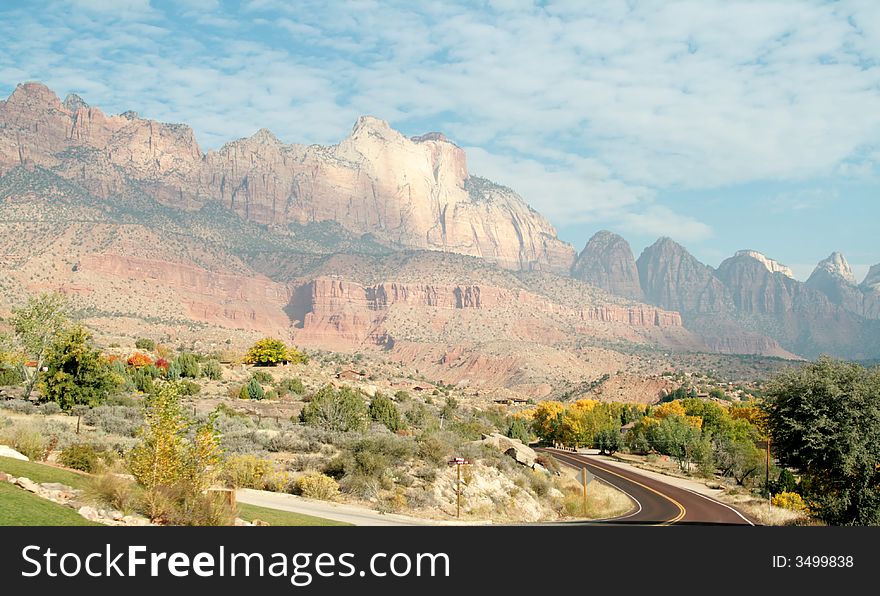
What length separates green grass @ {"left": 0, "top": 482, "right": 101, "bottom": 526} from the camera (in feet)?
41.0

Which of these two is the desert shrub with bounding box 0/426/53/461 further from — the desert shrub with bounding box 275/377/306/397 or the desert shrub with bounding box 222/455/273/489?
the desert shrub with bounding box 275/377/306/397

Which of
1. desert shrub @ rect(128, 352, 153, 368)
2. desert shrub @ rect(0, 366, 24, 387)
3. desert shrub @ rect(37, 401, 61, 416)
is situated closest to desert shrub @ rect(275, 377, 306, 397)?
desert shrub @ rect(128, 352, 153, 368)

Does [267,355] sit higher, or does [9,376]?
[267,355]

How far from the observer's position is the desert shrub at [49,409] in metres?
36.9

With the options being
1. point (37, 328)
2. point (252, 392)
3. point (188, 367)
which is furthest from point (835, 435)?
point (188, 367)

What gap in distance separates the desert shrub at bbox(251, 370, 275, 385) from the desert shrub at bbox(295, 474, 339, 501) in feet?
143

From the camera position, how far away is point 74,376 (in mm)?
41156

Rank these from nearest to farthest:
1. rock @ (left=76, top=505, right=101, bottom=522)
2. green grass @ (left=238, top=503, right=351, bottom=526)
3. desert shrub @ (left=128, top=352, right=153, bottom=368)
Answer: rock @ (left=76, top=505, right=101, bottom=522), green grass @ (left=238, top=503, right=351, bottom=526), desert shrub @ (left=128, top=352, right=153, bottom=368)

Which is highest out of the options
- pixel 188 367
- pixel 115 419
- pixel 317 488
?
pixel 188 367

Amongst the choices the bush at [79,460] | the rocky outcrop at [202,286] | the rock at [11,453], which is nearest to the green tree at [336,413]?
the bush at [79,460]

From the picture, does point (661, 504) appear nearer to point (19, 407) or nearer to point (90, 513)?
point (19, 407)

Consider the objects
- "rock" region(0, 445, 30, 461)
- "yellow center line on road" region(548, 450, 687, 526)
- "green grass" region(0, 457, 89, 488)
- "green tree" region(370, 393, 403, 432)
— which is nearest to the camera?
"green grass" region(0, 457, 89, 488)

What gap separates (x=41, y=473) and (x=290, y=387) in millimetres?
49951
